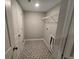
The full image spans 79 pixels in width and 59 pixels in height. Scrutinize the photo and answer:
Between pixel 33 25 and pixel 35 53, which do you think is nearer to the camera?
pixel 35 53

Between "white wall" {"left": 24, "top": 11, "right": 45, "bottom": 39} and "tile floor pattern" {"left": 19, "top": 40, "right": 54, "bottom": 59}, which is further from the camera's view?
"white wall" {"left": 24, "top": 11, "right": 45, "bottom": 39}

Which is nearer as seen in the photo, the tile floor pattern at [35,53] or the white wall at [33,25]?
the tile floor pattern at [35,53]

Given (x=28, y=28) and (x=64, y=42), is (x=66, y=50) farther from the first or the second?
(x=28, y=28)

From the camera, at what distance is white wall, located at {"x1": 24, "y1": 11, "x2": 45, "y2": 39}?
6.04m

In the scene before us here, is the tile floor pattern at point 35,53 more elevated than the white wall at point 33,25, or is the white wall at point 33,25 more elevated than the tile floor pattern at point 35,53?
the white wall at point 33,25

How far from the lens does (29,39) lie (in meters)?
6.23

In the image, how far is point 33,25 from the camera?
6195 millimetres

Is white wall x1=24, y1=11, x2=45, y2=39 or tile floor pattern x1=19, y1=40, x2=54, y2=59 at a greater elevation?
white wall x1=24, y1=11, x2=45, y2=39

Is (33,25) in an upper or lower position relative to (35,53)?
upper

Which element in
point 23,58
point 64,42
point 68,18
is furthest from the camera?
point 23,58

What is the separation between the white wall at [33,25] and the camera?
19.8 feet
